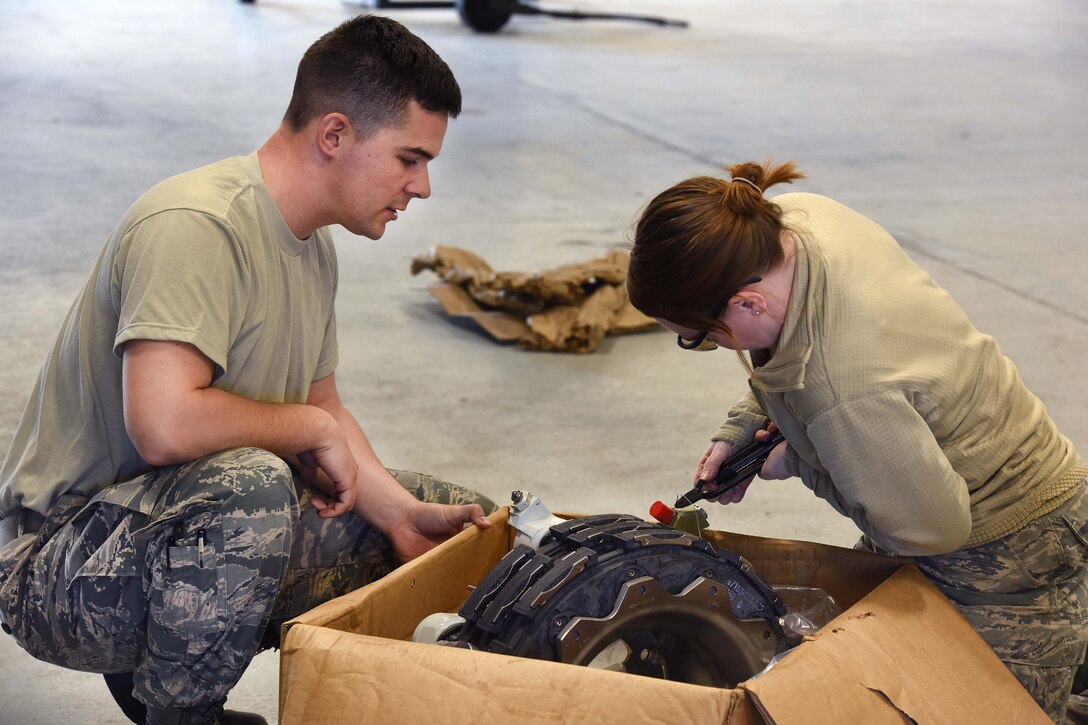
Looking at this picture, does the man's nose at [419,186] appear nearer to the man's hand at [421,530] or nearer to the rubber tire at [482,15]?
the man's hand at [421,530]

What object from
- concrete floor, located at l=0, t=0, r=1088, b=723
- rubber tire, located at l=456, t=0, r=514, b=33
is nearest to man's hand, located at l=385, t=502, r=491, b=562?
concrete floor, located at l=0, t=0, r=1088, b=723

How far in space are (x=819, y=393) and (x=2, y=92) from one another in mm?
6767

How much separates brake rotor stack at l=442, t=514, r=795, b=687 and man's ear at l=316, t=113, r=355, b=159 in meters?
0.60

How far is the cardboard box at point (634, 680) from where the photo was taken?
1219mm

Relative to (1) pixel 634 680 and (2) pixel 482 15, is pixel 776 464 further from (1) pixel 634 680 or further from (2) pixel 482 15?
(2) pixel 482 15

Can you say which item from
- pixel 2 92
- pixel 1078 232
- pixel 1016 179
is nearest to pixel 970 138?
pixel 1016 179

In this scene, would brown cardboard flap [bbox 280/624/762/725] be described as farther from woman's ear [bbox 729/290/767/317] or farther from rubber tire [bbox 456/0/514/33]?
rubber tire [bbox 456/0/514/33]

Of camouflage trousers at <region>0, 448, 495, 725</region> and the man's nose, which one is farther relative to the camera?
the man's nose

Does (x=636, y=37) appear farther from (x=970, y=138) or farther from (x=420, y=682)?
(x=420, y=682)

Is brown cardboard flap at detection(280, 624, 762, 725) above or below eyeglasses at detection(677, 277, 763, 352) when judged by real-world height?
below

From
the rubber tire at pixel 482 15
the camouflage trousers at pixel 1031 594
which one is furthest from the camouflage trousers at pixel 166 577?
the rubber tire at pixel 482 15

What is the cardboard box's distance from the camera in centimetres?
122

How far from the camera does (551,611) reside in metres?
1.37

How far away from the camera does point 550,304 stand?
371cm
